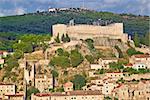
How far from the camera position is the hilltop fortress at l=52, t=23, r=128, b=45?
222ft

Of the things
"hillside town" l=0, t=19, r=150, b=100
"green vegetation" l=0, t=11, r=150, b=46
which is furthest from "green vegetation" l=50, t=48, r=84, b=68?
"green vegetation" l=0, t=11, r=150, b=46

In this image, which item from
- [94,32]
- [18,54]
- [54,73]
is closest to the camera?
[54,73]

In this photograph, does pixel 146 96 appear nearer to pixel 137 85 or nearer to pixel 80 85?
pixel 137 85

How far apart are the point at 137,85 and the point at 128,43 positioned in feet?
44.8

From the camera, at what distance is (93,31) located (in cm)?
6812

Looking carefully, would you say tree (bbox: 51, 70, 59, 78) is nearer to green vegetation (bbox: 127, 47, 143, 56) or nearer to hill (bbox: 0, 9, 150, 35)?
green vegetation (bbox: 127, 47, 143, 56)

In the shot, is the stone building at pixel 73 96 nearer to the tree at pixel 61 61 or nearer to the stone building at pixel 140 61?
the tree at pixel 61 61

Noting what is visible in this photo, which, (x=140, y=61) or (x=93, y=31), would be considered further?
(x=93, y=31)

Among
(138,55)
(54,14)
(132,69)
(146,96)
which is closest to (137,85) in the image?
(146,96)

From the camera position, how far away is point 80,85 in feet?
187

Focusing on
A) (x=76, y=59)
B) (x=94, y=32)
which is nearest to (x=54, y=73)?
(x=76, y=59)

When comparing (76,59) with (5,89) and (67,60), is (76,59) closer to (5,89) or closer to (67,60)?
(67,60)

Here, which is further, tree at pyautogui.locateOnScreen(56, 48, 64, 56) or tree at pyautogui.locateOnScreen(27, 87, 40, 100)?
tree at pyautogui.locateOnScreen(56, 48, 64, 56)

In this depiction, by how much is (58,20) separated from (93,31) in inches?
1719
